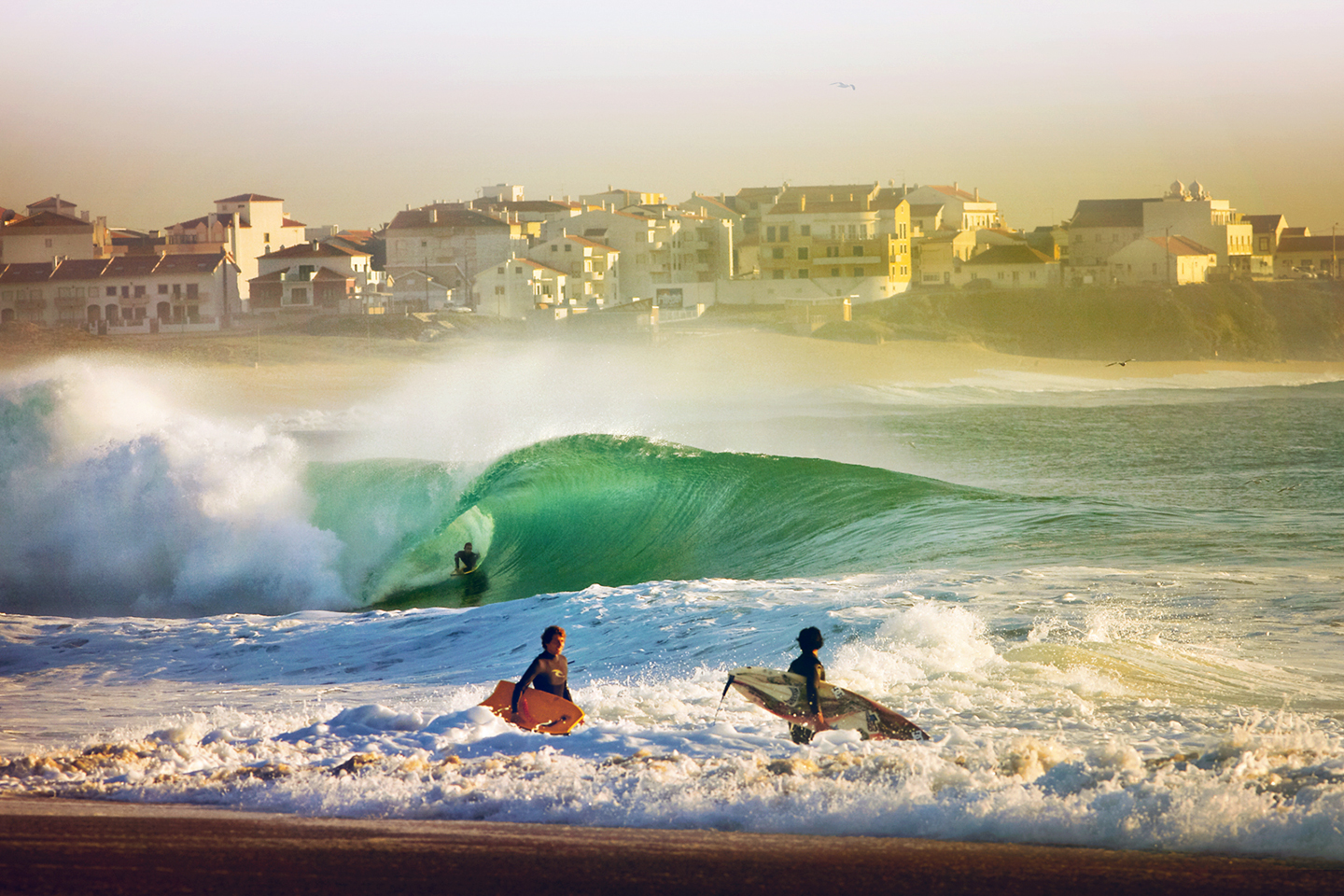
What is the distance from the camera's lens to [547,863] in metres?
4.04

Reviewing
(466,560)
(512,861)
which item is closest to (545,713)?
(512,861)

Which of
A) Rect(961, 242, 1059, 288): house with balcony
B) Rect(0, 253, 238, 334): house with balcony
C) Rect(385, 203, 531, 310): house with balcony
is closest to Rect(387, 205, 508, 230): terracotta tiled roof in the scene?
Rect(385, 203, 531, 310): house with balcony

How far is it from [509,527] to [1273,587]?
1034cm

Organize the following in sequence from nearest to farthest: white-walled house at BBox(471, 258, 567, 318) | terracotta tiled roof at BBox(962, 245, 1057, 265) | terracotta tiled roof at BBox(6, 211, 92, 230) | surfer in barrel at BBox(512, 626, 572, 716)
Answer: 1. surfer in barrel at BBox(512, 626, 572, 716)
2. white-walled house at BBox(471, 258, 567, 318)
3. terracotta tiled roof at BBox(6, 211, 92, 230)
4. terracotta tiled roof at BBox(962, 245, 1057, 265)

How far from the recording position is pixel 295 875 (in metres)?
3.93

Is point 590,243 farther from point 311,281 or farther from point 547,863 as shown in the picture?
point 547,863

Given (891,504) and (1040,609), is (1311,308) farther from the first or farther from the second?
(1040,609)

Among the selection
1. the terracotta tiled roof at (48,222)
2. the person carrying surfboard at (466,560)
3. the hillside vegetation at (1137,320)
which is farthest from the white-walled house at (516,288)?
the person carrying surfboard at (466,560)

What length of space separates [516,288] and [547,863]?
5950 centimetres

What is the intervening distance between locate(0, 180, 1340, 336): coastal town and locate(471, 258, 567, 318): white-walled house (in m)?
0.11

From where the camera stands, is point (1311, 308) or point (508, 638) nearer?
point (508, 638)

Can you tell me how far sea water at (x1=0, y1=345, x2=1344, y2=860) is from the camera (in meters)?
4.75

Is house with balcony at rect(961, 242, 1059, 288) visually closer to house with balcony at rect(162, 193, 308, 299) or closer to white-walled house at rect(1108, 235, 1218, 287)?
white-walled house at rect(1108, 235, 1218, 287)

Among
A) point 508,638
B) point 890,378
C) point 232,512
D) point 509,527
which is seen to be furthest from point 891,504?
point 890,378
